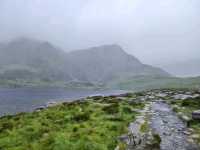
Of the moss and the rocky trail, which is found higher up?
the moss

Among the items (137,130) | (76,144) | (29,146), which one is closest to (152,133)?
(137,130)

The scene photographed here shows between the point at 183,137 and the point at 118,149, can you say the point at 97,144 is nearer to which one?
the point at 118,149

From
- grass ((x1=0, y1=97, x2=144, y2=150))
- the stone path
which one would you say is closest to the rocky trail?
the stone path

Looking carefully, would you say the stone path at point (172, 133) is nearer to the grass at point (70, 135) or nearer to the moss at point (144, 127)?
the moss at point (144, 127)

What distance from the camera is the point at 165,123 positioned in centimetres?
2156

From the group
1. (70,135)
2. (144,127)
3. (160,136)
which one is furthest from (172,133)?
(70,135)

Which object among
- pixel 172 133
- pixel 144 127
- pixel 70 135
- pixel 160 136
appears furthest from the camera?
pixel 144 127

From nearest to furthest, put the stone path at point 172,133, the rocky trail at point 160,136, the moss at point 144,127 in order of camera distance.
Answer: the rocky trail at point 160,136
the stone path at point 172,133
the moss at point 144,127

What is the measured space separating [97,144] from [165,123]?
9041 mm

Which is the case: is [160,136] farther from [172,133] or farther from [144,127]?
[144,127]

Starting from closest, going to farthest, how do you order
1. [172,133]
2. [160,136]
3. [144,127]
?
[160,136]
[172,133]
[144,127]

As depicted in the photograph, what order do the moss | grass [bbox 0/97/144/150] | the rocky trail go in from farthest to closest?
the moss
the rocky trail
grass [bbox 0/97/144/150]

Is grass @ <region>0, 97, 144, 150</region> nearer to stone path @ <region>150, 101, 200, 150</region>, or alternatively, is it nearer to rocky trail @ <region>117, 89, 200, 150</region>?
rocky trail @ <region>117, 89, 200, 150</region>

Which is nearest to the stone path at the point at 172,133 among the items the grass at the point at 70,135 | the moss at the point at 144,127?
the moss at the point at 144,127
